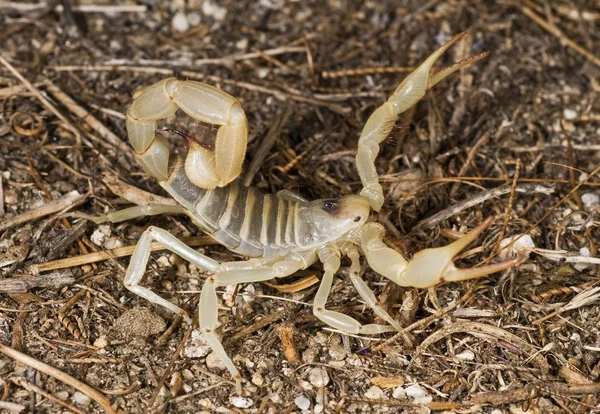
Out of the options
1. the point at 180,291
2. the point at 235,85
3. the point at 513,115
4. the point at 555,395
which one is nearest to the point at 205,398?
the point at 180,291

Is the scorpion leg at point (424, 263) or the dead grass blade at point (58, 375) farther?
the dead grass blade at point (58, 375)

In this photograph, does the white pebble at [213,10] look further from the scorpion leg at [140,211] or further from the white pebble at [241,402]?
the white pebble at [241,402]

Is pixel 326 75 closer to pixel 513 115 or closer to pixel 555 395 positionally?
pixel 513 115

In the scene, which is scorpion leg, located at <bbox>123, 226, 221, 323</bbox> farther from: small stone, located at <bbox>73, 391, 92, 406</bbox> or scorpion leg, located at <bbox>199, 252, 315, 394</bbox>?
small stone, located at <bbox>73, 391, 92, 406</bbox>

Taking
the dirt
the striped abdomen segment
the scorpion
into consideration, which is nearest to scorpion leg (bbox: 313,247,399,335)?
the scorpion

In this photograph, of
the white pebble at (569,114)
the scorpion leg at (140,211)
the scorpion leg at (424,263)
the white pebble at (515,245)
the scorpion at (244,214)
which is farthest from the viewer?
the white pebble at (569,114)

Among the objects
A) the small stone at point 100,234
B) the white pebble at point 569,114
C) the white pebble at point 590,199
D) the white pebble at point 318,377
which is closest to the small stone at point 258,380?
the white pebble at point 318,377
